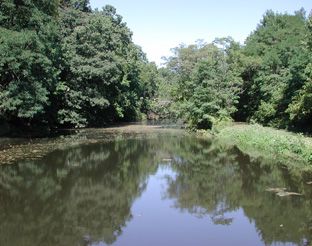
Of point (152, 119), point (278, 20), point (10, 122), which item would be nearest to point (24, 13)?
point (10, 122)

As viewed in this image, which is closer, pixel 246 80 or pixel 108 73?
pixel 108 73

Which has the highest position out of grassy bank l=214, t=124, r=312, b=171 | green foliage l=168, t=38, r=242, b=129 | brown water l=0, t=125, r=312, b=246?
green foliage l=168, t=38, r=242, b=129

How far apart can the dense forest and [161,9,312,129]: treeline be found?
0.32 feet

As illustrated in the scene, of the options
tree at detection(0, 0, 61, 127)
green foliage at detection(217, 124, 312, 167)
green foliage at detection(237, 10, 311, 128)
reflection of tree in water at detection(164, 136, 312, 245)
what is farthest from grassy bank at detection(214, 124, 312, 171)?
tree at detection(0, 0, 61, 127)

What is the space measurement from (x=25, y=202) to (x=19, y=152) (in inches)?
328

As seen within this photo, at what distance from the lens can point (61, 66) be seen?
97.9 ft

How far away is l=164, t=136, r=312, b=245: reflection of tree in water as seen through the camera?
6.58 metres

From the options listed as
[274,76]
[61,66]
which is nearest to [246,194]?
[274,76]

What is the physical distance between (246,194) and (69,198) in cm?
522

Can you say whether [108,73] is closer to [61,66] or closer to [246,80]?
[61,66]

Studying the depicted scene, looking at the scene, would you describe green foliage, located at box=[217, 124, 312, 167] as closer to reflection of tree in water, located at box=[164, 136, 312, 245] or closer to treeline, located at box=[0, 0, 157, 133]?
reflection of tree in water, located at box=[164, 136, 312, 245]

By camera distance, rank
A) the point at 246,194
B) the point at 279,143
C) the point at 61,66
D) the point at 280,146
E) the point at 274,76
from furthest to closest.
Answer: the point at 274,76 < the point at 61,66 < the point at 279,143 < the point at 280,146 < the point at 246,194

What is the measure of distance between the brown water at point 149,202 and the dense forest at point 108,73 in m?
8.88

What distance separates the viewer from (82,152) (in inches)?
632
